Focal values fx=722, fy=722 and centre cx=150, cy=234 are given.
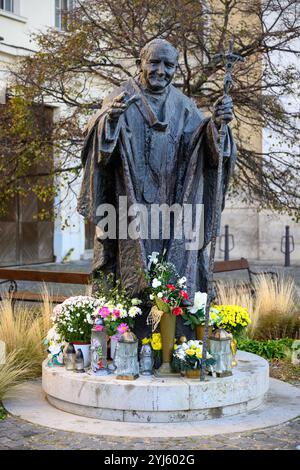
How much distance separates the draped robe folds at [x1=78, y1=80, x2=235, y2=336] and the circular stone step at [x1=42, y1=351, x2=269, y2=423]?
686mm

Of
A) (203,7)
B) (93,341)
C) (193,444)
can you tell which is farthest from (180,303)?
(203,7)

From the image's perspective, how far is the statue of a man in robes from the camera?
212 inches

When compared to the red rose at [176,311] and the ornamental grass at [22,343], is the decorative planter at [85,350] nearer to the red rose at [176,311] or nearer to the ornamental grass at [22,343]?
the ornamental grass at [22,343]

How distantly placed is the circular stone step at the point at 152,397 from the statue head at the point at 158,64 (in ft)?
7.18

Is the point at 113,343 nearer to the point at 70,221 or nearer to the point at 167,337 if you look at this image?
the point at 167,337

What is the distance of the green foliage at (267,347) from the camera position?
7676 millimetres

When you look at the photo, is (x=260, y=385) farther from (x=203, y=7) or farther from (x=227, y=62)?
(x=203, y=7)

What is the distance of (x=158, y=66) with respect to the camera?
5.38m

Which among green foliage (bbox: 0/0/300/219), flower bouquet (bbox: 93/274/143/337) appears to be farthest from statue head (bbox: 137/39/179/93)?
green foliage (bbox: 0/0/300/219)

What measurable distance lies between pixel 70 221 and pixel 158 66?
41.6 ft

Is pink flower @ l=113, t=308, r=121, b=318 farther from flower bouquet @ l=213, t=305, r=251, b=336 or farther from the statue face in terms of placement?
the statue face

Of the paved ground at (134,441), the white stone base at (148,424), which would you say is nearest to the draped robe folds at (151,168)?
the white stone base at (148,424)

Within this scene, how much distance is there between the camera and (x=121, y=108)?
198 inches

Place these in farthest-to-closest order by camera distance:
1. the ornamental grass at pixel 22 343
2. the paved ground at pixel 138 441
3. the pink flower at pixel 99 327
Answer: the ornamental grass at pixel 22 343, the pink flower at pixel 99 327, the paved ground at pixel 138 441
